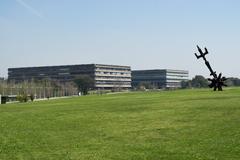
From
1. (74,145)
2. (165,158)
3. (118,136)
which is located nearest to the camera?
(165,158)

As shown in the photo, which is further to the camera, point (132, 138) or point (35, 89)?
point (35, 89)

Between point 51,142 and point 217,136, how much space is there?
6.31 meters

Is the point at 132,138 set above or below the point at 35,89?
below

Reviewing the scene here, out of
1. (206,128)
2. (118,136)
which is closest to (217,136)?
(206,128)

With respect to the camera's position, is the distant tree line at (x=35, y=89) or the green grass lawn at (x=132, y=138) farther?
the distant tree line at (x=35, y=89)

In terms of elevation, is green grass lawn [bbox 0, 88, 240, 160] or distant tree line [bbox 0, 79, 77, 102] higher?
distant tree line [bbox 0, 79, 77, 102]

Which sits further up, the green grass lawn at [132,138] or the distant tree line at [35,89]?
the distant tree line at [35,89]

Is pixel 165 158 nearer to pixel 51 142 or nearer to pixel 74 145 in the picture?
pixel 74 145

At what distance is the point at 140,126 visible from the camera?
2344cm

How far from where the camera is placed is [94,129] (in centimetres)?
2338

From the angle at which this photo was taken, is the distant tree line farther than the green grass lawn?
Yes

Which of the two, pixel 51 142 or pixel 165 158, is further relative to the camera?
pixel 51 142

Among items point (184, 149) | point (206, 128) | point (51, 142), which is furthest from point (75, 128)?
point (184, 149)

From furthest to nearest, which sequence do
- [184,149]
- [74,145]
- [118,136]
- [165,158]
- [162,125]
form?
[162,125] → [118,136] → [74,145] → [184,149] → [165,158]
